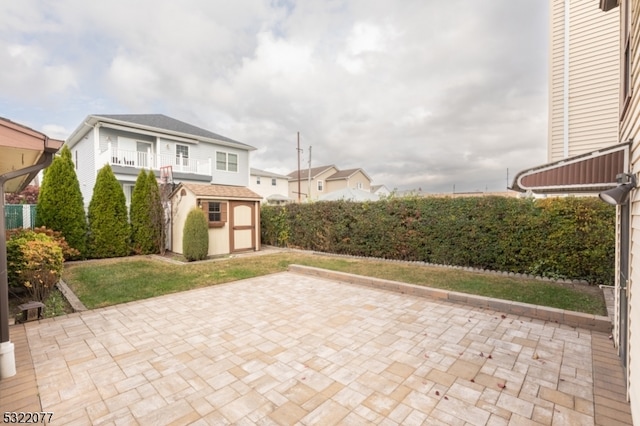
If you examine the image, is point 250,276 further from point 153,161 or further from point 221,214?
point 153,161

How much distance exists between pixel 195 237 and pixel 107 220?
385cm

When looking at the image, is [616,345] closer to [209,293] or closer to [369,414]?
[369,414]

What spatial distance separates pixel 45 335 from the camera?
3.99 meters

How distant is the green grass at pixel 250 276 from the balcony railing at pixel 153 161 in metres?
6.75

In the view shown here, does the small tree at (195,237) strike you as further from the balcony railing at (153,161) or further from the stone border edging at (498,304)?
the balcony railing at (153,161)

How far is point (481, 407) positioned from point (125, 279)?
7.94 meters

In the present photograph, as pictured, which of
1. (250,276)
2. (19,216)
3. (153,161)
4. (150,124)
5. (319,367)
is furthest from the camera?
→ (150,124)

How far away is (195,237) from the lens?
33.4 feet

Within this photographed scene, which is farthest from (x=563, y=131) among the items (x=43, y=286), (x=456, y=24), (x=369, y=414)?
(x=43, y=286)

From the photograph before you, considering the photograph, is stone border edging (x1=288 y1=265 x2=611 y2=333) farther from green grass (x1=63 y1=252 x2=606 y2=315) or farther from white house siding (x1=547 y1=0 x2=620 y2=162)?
white house siding (x1=547 y1=0 x2=620 y2=162)

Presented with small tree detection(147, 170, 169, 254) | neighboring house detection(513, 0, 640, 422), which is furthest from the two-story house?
neighboring house detection(513, 0, 640, 422)

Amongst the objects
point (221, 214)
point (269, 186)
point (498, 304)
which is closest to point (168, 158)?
point (221, 214)

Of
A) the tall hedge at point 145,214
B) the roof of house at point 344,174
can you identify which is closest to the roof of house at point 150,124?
the tall hedge at point 145,214

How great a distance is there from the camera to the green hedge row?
21.7 feet
